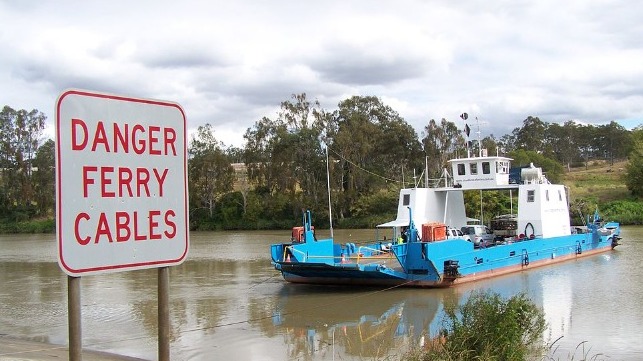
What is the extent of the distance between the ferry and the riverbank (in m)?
7.39

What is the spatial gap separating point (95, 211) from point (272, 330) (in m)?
12.3

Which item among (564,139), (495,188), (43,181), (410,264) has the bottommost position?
(410,264)

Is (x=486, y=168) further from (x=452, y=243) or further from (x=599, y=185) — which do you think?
(x=599, y=185)

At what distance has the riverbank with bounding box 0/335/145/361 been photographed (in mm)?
10741

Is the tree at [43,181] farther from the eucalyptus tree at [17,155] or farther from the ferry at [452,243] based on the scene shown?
the ferry at [452,243]

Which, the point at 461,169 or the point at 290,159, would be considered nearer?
the point at 461,169

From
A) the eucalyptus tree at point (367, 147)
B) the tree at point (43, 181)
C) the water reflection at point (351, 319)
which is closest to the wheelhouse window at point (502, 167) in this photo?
the water reflection at point (351, 319)

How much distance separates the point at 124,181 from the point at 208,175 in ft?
221

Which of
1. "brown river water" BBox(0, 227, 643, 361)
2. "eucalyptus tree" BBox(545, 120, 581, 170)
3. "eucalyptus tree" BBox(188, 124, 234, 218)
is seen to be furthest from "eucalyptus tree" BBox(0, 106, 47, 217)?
"eucalyptus tree" BBox(545, 120, 581, 170)

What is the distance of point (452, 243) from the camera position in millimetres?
18656

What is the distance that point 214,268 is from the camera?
27.7 m

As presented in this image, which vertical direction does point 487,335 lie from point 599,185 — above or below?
below

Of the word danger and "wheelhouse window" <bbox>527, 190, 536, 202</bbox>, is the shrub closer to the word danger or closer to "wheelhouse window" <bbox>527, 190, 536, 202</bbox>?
the word danger

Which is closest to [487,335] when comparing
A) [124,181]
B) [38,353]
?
[124,181]
